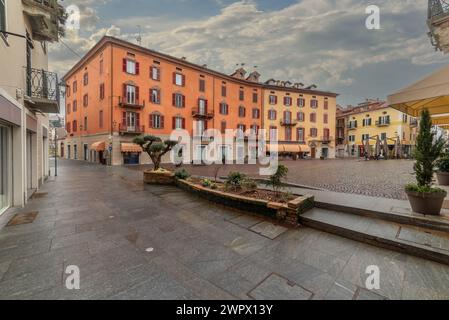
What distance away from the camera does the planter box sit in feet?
13.9

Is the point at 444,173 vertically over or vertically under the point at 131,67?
under

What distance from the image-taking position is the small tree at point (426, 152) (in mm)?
4133

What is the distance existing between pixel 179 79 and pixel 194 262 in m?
23.8

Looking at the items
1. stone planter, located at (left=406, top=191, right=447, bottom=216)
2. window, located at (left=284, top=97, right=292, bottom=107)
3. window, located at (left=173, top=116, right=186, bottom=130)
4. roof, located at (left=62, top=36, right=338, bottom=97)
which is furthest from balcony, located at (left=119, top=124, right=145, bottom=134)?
window, located at (left=284, top=97, right=292, bottom=107)

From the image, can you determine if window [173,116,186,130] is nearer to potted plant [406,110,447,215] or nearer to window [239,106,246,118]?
window [239,106,246,118]

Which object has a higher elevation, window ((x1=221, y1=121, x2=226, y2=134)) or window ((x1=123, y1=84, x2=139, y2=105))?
window ((x1=123, y1=84, x2=139, y2=105))

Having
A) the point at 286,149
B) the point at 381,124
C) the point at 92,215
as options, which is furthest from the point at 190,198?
the point at 381,124

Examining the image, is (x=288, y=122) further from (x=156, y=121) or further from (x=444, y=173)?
(x=444, y=173)

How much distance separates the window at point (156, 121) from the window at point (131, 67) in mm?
4494

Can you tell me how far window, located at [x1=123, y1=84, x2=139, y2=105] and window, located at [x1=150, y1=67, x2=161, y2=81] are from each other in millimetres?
2370

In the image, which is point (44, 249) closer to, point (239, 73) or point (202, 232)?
point (202, 232)

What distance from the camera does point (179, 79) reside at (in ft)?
76.9

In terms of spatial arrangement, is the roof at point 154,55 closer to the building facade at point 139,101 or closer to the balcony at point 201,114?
the building facade at point 139,101

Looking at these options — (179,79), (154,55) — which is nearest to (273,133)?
(179,79)
